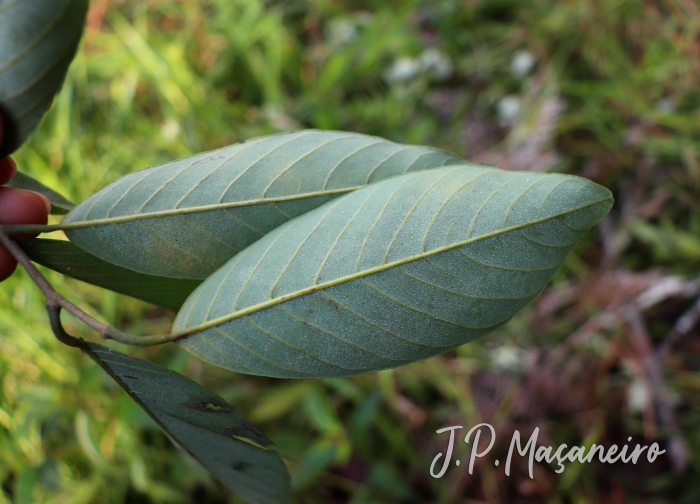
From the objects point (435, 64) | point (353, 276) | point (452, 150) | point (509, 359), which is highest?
point (435, 64)

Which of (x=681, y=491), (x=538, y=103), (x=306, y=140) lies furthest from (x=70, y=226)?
(x=538, y=103)

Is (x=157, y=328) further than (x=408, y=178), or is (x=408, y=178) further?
(x=157, y=328)

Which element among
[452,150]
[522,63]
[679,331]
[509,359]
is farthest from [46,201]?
[522,63]

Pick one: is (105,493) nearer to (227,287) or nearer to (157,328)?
(157,328)

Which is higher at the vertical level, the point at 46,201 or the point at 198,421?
the point at 46,201

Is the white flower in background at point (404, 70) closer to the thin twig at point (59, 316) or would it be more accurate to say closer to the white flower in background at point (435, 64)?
the white flower in background at point (435, 64)

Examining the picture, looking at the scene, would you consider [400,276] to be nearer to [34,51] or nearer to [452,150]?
[34,51]

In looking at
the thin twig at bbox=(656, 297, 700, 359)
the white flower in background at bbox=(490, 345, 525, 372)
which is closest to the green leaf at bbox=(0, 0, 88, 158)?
the white flower in background at bbox=(490, 345, 525, 372)
